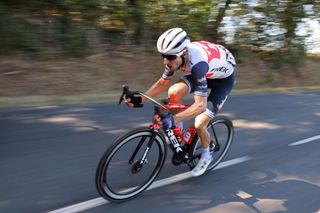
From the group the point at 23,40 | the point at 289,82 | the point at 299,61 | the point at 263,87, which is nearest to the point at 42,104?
the point at 23,40

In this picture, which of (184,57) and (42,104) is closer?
(184,57)

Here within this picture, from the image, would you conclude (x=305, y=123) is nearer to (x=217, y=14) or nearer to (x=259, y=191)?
(x=259, y=191)

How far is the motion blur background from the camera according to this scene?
9195 millimetres

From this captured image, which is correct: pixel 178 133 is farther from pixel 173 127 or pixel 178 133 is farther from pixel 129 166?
pixel 129 166

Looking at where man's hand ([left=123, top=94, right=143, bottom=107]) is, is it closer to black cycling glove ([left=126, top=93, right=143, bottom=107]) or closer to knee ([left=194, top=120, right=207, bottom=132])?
black cycling glove ([left=126, top=93, right=143, bottom=107])

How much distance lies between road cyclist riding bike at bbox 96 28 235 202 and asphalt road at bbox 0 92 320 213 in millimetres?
227

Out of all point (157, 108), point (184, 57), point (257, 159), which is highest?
point (184, 57)

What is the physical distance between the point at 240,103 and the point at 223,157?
13.9 feet

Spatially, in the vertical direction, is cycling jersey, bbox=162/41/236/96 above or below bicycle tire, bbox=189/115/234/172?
above

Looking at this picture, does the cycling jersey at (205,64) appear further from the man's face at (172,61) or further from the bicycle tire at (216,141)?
the bicycle tire at (216,141)

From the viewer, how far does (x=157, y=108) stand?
397cm

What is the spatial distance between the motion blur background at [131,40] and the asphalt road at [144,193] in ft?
6.37

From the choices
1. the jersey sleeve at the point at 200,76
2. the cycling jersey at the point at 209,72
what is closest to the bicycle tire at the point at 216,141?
the cycling jersey at the point at 209,72

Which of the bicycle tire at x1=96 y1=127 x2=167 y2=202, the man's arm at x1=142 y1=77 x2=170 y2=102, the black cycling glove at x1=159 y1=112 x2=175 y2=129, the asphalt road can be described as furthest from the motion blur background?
the black cycling glove at x1=159 y1=112 x2=175 y2=129
